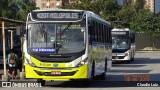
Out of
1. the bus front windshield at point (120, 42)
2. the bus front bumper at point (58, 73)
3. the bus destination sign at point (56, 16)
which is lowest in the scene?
the bus front bumper at point (58, 73)

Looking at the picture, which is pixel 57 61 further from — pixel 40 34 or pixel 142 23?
pixel 142 23

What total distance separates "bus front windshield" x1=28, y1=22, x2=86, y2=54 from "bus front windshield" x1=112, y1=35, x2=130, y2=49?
22.7 meters

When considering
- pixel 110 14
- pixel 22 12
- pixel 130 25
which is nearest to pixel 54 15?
pixel 22 12

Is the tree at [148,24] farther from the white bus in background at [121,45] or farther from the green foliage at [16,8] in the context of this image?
the white bus in background at [121,45]

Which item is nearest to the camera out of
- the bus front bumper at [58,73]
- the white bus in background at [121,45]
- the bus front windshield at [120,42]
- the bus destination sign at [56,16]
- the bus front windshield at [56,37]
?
the bus front bumper at [58,73]

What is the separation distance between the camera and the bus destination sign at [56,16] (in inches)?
762

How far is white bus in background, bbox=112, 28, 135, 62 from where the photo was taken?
137ft

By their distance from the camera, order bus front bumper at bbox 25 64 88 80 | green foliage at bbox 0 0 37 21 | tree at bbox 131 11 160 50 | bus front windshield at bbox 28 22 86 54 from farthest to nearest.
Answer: tree at bbox 131 11 160 50 < green foliage at bbox 0 0 37 21 < bus front windshield at bbox 28 22 86 54 < bus front bumper at bbox 25 64 88 80

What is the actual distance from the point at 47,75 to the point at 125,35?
24.8 meters

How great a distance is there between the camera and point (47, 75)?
744 inches

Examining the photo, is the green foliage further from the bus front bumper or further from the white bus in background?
the bus front bumper

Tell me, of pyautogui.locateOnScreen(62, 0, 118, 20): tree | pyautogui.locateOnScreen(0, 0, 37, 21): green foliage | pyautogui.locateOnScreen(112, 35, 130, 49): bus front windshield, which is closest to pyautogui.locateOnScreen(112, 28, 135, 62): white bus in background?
pyautogui.locateOnScreen(112, 35, 130, 49): bus front windshield

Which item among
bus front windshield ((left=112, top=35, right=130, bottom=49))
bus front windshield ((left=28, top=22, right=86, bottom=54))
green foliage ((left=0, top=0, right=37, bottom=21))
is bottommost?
bus front windshield ((left=112, top=35, right=130, bottom=49))

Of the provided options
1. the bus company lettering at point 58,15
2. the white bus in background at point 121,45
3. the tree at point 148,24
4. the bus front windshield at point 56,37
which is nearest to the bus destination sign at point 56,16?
the bus company lettering at point 58,15
